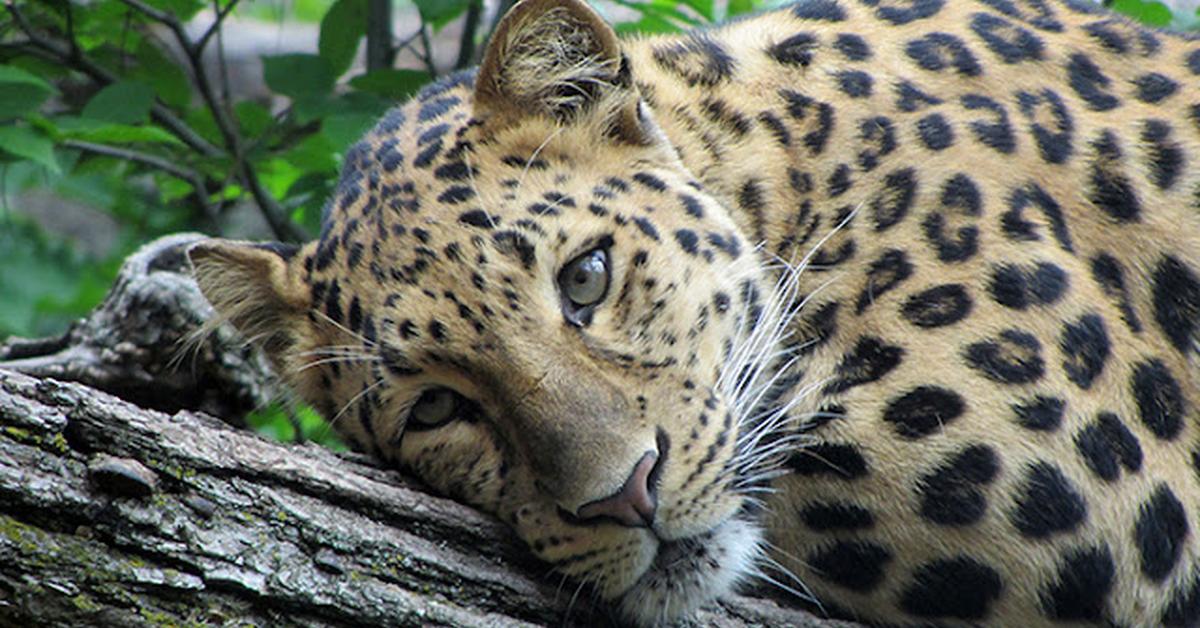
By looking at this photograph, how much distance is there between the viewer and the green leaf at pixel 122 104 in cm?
630

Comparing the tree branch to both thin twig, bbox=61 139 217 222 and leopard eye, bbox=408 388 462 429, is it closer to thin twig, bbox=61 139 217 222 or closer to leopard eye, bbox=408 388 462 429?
thin twig, bbox=61 139 217 222

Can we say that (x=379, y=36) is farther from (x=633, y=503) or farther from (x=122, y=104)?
(x=633, y=503)

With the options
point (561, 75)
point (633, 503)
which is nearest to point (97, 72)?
point (561, 75)

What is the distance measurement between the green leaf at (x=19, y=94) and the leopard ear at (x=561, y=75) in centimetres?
214

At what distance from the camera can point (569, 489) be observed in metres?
4.22

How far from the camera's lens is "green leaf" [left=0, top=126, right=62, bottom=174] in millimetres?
5727

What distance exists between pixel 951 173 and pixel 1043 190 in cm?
33

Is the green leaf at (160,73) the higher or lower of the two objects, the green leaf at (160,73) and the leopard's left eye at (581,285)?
the higher

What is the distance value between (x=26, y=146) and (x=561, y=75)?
7.61 feet

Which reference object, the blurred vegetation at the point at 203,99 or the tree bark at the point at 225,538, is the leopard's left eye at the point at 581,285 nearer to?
the tree bark at the point at 225,538

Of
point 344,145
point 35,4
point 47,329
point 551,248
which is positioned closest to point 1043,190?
point 551,248

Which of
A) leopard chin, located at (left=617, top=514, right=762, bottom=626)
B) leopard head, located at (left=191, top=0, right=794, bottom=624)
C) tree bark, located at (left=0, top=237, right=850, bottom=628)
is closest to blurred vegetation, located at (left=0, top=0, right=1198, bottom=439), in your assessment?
leopard head, located at (left=191, top=0, right=794, bottom=624)

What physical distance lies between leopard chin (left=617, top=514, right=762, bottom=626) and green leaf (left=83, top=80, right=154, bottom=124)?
335 cm

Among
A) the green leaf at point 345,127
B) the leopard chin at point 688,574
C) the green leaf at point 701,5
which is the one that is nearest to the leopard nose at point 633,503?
the leopard chin at point 688,574
